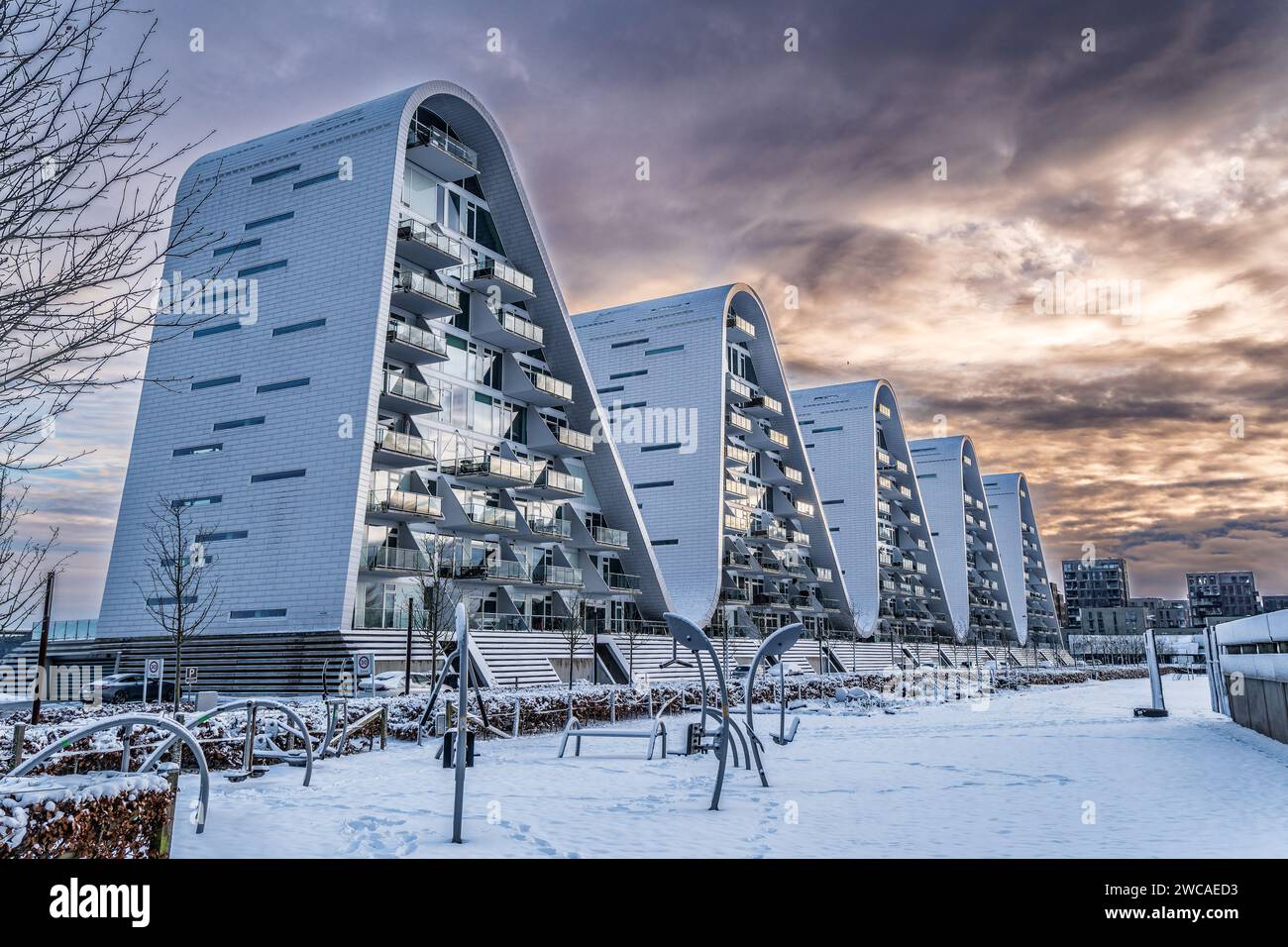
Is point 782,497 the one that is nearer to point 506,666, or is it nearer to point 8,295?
point 506,666

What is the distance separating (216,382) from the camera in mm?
37469

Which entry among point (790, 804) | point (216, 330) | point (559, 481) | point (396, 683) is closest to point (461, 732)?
point (790, 804)

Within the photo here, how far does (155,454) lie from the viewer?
1496 inches

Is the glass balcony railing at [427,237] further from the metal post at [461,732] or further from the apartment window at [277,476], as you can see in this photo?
the metal post at [461,732]

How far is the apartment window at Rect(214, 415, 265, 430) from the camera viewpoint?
35969 millimetres

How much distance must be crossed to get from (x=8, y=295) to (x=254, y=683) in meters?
27.8

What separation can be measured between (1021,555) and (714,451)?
8211cm

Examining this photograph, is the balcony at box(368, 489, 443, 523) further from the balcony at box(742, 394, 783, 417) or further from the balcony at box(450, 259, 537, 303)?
the balcony at box(742, 394, 783, 417)

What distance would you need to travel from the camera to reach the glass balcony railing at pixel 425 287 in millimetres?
37531

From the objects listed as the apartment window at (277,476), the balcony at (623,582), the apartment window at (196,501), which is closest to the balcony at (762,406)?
the balcony at (623,582)

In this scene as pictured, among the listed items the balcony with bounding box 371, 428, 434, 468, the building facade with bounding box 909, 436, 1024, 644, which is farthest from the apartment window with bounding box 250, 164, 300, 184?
the building facade with bounding box 909, 436, 1024, 644

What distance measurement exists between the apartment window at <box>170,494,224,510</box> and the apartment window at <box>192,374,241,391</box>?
4.39 metres

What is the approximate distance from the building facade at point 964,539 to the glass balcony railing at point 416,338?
70.4m
